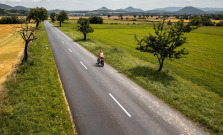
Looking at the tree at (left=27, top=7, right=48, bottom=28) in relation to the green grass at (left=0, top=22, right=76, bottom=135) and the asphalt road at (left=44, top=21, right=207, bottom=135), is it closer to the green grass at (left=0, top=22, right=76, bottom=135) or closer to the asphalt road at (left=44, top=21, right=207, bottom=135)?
the green grass at (left=0, top=22, right=76, bottom=135)

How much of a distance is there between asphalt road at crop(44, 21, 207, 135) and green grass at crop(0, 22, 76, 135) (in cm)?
75

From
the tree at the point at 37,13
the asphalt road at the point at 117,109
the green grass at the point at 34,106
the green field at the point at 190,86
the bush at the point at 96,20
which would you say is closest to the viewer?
the green grass at the point at 34,106

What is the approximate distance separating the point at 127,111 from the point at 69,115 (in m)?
3.60

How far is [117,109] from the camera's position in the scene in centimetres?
→ 912

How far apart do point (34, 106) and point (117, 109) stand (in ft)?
17.5

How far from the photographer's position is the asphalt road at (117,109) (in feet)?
24.7

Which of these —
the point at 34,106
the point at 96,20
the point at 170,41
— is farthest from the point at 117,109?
the point at 96,20

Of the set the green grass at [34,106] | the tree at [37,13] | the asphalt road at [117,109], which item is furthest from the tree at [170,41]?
the tree at [37,13]

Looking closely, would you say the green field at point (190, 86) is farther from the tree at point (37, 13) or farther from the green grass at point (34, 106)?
the tree at point (37, 13)

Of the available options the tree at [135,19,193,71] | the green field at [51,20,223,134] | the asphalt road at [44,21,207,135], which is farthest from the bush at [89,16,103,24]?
the asphalt road at [44,21,207,135]

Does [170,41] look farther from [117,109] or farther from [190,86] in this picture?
[117,109]

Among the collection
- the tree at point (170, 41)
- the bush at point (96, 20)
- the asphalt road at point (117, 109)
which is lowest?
the asphalt road at point (117, 109)

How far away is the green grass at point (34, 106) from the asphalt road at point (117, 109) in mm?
751

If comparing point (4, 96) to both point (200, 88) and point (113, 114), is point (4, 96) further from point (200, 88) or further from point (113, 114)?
point (200, 88)
